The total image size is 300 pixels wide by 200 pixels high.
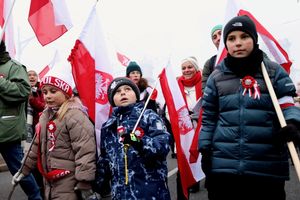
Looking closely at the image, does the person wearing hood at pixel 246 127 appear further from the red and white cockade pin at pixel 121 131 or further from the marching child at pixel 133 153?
the red and white cockade pin at pixel 121 131

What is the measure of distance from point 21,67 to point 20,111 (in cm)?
49

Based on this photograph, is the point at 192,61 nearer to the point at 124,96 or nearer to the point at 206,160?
the point at 124,96

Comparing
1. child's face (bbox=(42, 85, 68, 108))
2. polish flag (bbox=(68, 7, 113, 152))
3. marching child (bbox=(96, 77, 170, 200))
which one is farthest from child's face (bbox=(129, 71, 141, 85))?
marching child (bbox=(96, 77, 170, 200))

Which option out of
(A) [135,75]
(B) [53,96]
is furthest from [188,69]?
(B) [53,96]

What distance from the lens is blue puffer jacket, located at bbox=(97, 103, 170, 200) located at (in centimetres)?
297

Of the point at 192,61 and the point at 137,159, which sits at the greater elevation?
the point at 192,61

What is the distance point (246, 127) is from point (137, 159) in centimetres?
89

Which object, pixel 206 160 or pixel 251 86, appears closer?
pixel 251 86

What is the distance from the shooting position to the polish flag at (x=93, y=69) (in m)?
3.84

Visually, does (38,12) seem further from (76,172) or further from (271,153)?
(271,153)

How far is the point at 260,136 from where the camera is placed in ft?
8.48

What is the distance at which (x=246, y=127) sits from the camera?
2.60 m

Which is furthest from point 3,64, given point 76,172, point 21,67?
point 76,172

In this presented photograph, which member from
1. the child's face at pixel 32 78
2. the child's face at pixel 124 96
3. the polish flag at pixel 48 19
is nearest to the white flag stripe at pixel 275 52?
the child's face at pixel 124 96
